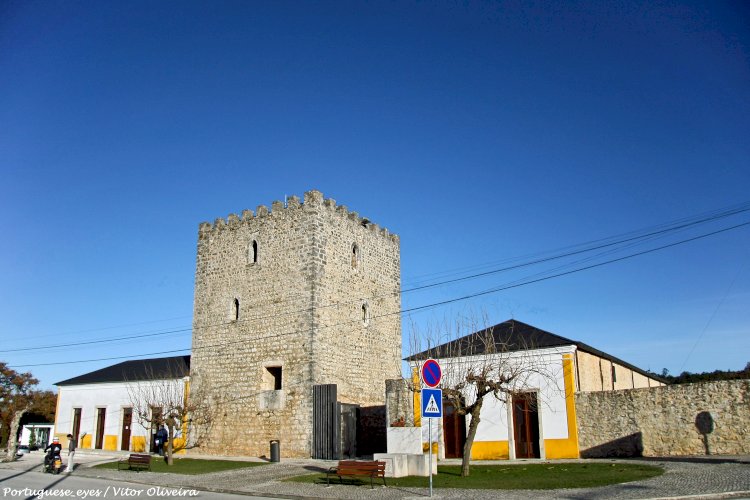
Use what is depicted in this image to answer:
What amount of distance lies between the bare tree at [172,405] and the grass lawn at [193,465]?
1.74ft

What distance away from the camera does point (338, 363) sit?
25047mm

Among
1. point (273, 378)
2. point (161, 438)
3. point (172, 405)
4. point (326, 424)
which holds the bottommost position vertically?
point (161, 438)

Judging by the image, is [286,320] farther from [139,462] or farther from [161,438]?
[161,438]

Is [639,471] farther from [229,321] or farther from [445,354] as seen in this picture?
[229,321]

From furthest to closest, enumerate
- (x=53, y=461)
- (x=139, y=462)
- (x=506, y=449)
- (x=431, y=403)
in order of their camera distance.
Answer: (x=506, y=449)
(x=139, y=462)
(x=53, y=461)
(x=431, y=403)

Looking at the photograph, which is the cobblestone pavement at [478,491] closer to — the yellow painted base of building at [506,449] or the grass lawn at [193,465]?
the grass lawn at [193,465]

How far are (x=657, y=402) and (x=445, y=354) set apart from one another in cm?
762

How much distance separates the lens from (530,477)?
1514 centimetres

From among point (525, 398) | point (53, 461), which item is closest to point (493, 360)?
point (525, 398)

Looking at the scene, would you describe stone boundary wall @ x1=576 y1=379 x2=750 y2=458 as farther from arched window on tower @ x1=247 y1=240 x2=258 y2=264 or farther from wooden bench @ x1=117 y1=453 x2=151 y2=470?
wooden bench @ x1=117 y1=453 x2=151 y2=470

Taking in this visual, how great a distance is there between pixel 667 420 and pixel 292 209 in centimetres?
1577

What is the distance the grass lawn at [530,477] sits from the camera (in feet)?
45.1

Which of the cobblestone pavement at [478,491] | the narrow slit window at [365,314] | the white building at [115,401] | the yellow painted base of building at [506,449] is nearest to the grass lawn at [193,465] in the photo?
the cobblestone pavement at [478,491]

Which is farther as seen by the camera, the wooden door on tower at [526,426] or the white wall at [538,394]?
the wooden door on tower at [526,426]
